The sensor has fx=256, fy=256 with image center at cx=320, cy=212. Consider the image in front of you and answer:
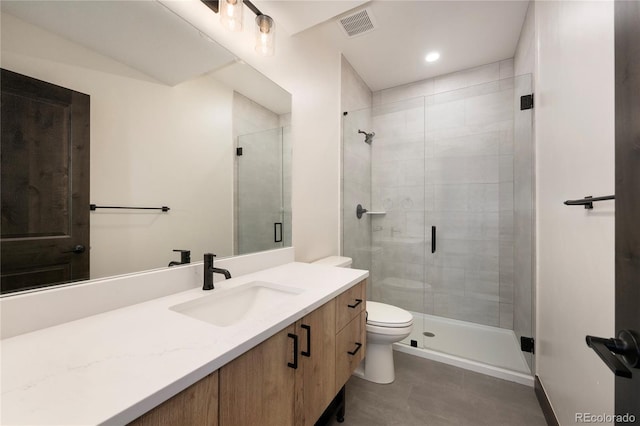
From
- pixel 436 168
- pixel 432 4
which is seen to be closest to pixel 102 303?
pixel 432 4

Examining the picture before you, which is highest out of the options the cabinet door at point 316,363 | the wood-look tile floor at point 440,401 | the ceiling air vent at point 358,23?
the ceiling air vent at point 358,23

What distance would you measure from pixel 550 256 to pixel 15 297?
221 centimetres

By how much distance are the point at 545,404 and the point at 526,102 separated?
75.9 inches

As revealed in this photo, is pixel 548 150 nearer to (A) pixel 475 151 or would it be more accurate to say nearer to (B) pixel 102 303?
(A) pixel 475 151

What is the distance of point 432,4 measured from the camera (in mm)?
1786

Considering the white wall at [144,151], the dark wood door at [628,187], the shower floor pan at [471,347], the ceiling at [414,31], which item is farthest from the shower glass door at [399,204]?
the dark wood door at [628,187]

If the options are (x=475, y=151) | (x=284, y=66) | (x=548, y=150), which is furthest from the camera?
(x=475, y=151)

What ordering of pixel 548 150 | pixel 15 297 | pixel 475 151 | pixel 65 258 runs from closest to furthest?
pixel 15 297, pixel 65 258, pixel 548 150, pixel 475 151

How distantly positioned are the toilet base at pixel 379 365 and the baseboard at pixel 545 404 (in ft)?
2.71

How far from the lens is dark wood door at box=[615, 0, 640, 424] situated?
0.43 m

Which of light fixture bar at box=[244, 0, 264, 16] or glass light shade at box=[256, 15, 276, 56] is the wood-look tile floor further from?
light fixture bar at box=[244, 0, 264, 16]

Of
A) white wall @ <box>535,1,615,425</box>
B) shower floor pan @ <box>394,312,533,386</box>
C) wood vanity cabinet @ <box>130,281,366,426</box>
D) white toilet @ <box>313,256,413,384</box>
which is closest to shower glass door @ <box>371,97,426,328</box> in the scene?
shower floor pan @ <box>394,312,533,386</box>

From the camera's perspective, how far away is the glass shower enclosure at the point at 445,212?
2291 mm

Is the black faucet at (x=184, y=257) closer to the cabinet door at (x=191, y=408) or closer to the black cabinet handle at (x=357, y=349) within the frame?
the cabinet door at (x=191, y=408)
